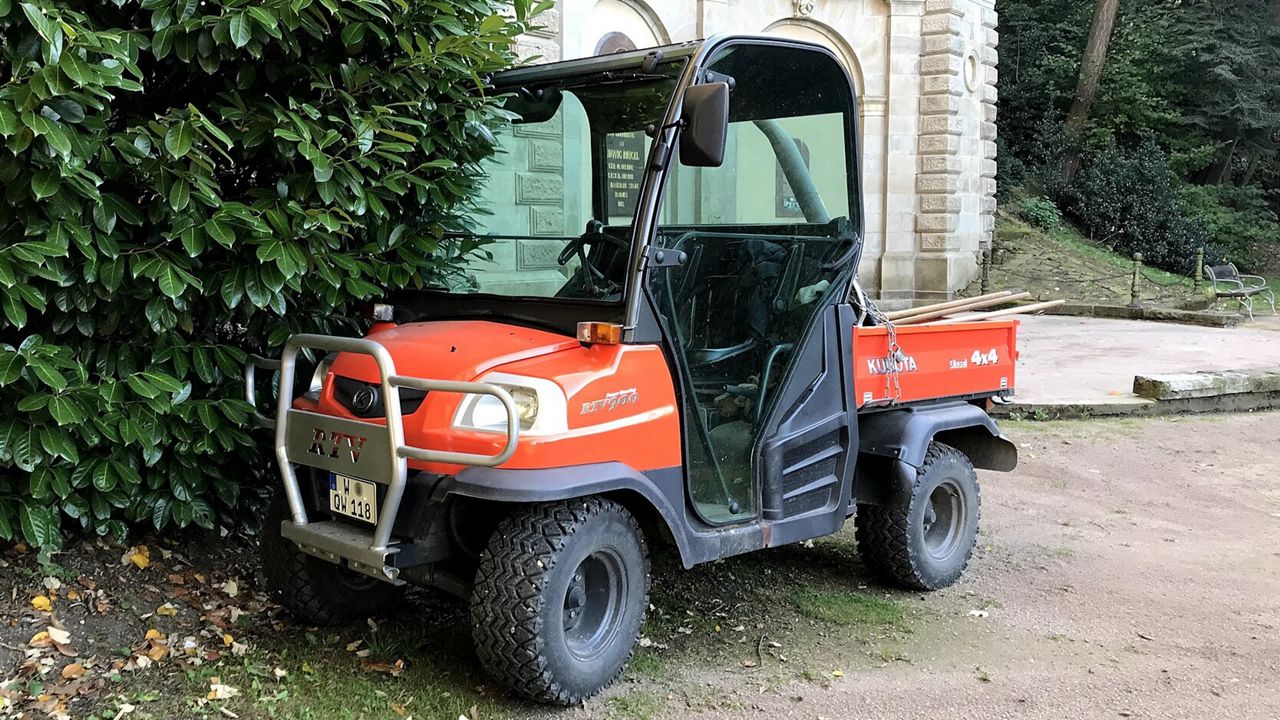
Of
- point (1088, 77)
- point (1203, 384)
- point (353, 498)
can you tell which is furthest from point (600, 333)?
point (1088, 77)

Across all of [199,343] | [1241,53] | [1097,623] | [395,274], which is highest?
[1241,53]

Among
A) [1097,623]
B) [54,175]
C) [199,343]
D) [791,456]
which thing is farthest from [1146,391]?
[54,175]

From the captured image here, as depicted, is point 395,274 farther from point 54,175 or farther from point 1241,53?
point 1241,53

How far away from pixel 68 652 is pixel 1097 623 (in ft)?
13.6

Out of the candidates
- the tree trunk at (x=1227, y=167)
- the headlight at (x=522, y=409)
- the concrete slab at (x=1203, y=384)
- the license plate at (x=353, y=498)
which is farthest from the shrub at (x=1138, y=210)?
the license plate at (x=353, y=498)

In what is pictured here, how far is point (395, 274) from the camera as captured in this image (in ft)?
14.6

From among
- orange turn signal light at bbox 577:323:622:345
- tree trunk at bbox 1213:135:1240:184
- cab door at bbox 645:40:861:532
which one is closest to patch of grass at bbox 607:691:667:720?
cab door at bbox 645:40:861:532

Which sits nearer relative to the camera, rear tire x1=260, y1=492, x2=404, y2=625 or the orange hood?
the orange hood

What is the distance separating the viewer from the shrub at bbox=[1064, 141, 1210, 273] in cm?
2464

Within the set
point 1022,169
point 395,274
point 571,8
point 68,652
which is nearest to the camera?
point 68,652

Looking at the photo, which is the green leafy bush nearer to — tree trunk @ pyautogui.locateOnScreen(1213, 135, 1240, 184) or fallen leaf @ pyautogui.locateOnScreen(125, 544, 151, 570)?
fallen leaf @ pyautogui.locateOnScreen(125, 544, 151, 570)

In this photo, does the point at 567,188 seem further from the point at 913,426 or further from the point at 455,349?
the point at 913,426

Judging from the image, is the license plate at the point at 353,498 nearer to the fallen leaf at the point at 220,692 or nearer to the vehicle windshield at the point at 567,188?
the fallen leaf at the point at 220,692

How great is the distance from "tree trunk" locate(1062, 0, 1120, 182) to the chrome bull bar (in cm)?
2603
